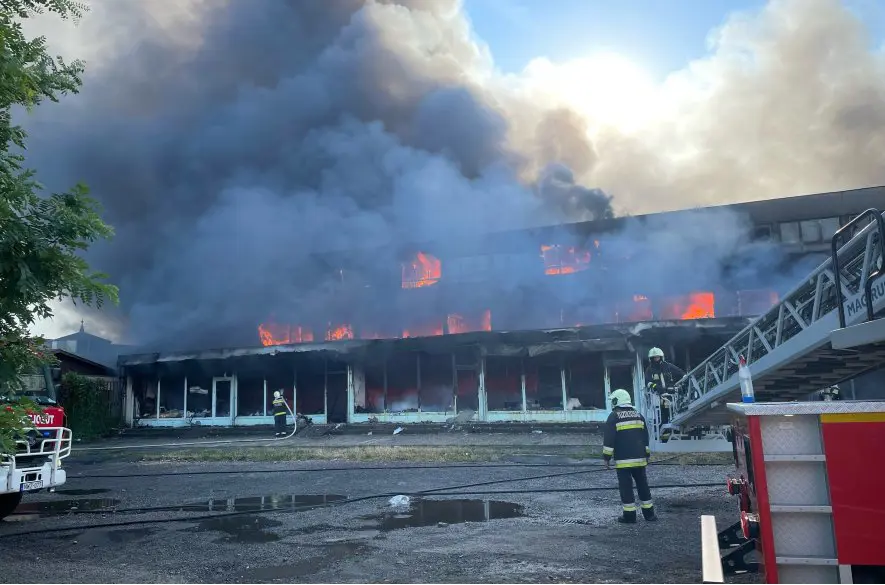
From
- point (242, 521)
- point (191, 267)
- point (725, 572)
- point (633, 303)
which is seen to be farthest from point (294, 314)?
point (725, 572)

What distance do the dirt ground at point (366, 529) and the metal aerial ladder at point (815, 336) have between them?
1524 millimetres

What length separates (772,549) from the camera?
3.19m

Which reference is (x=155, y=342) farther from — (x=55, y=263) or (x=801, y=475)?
(x=801, y=475)

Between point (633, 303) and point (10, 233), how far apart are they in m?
20.4

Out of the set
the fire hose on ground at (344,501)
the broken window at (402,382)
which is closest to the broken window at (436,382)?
the broken window at (402,382)

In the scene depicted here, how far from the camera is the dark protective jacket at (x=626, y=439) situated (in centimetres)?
672

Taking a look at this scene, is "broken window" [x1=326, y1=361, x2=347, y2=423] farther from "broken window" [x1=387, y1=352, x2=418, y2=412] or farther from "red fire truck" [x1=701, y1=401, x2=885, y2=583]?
"red fire truck" [x1=701, y1=401, x2=885, y2=583]

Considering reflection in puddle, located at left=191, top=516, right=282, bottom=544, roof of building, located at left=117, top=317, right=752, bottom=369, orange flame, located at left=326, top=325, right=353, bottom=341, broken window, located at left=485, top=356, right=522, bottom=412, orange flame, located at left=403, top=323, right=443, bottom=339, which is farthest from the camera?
Result: orange flame, located at left=326, top=325, right=353, bottom=341

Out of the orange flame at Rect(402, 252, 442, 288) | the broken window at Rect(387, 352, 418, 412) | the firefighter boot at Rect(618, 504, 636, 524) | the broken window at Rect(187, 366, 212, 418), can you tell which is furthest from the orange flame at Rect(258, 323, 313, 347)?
the firefighter boot at Rect(618, 504, 636, 524)

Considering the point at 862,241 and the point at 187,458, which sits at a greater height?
the point at 862,241

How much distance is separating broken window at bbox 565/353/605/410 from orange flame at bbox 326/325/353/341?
417 inches

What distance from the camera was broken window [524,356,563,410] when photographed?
56.0ft

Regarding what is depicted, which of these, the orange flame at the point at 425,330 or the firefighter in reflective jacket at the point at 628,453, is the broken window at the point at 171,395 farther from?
the firefighter in reflective jacket at the point at 628,453

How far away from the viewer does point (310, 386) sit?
19.4 metres
